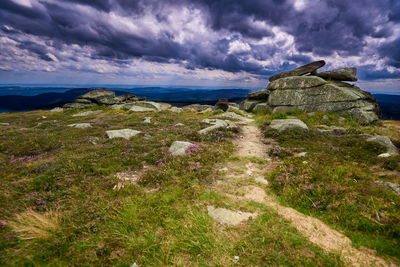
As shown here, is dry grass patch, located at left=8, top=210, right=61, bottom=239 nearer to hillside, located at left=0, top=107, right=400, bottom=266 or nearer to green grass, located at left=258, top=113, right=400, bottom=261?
hillside, located at left=0, top=107, right=400, bottom=266

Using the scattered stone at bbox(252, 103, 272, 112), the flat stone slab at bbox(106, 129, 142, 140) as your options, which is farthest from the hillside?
the scattered stone at bbox(252, 103, 272, 112)

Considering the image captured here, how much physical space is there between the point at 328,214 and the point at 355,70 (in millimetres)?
31890

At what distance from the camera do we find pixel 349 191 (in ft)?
20.5

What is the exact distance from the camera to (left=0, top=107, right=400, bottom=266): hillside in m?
4.24

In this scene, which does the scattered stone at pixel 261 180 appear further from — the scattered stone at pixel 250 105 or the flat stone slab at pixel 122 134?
the scattered stone at pixel 250 105

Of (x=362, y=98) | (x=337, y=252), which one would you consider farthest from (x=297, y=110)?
(x=337, y=252)

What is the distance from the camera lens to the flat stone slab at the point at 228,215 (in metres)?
5.35

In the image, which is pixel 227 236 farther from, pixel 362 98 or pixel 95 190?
pixel 362 98

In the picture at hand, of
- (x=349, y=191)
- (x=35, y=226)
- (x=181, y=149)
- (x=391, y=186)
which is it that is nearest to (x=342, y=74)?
(x=391, y=186)

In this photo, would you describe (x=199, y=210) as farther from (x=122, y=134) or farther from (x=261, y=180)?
(x=122, y=134)

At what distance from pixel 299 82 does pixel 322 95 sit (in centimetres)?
385

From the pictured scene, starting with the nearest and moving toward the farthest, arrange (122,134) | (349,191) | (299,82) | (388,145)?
1. (349,191)
2. (388,145)
3. (122,134)
4. (299,82)

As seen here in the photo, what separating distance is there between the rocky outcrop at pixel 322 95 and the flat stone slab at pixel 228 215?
24.0 metres

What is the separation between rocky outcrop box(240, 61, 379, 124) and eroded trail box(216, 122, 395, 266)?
1793cm
